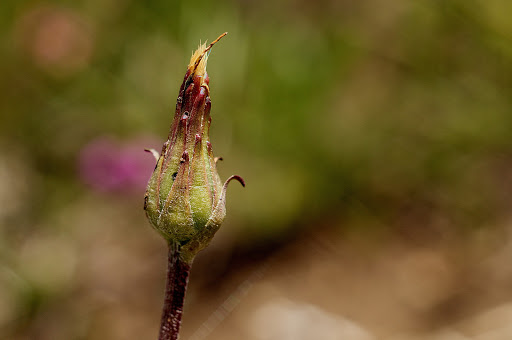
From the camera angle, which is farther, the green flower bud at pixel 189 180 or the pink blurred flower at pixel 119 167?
the pink blurred flower at pixel 119 167

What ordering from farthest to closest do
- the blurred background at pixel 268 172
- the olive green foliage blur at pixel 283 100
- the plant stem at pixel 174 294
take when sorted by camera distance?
the olive green foliage blur at pixel 283 100
the blurred background at pixel 268 172
the plant stem at pixel 174 294

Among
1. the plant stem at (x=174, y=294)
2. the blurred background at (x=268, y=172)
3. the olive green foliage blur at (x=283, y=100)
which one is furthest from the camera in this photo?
the olive green foliage blur at (x=283, y=100)

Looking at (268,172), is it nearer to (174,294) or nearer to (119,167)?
(119,167)

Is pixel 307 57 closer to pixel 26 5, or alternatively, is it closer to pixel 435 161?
pixel 435 161

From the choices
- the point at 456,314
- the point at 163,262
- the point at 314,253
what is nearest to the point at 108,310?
the point at 163,262

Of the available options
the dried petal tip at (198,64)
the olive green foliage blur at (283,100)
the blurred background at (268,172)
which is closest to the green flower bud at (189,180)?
the dried petal tip at (198,64)

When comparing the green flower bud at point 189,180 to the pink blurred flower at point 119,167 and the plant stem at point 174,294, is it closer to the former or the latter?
the plant stem at point 174,294

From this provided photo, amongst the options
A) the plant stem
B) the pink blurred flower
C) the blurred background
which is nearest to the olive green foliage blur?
the blurred background
